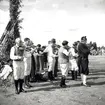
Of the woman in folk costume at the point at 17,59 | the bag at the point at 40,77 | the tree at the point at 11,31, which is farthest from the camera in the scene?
the tree at the point at 11,31

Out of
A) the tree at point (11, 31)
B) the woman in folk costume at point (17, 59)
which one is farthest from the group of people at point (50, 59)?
the tree at point (11, 31)

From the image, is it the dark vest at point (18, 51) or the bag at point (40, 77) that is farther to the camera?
the bag at point (40, 77)

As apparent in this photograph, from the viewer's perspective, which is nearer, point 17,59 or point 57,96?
point 57,96

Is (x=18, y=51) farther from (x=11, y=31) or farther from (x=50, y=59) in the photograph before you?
(x=11, y=31)

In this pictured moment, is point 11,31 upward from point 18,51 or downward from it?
upward

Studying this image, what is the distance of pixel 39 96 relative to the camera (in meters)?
7.24

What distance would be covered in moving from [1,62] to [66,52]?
398cm

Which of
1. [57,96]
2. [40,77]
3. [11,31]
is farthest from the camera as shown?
[11,31]

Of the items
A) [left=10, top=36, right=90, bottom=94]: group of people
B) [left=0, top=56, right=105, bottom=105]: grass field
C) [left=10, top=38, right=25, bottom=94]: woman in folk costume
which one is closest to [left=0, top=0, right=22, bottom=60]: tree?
[left=10, top=36, right=90, bottom=94]: group of people

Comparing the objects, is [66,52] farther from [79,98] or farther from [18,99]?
[18,99]

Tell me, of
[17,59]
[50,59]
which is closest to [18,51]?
[17,59]

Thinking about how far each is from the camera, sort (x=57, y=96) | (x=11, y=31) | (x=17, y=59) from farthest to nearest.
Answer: (x=11, y=31) < (x=17, y=59) < (x=57, y=96)

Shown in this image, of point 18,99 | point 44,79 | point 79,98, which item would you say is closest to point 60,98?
point 79,98

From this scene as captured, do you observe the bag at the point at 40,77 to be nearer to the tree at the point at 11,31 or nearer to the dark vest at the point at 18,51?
the tree at the point at 11,31
